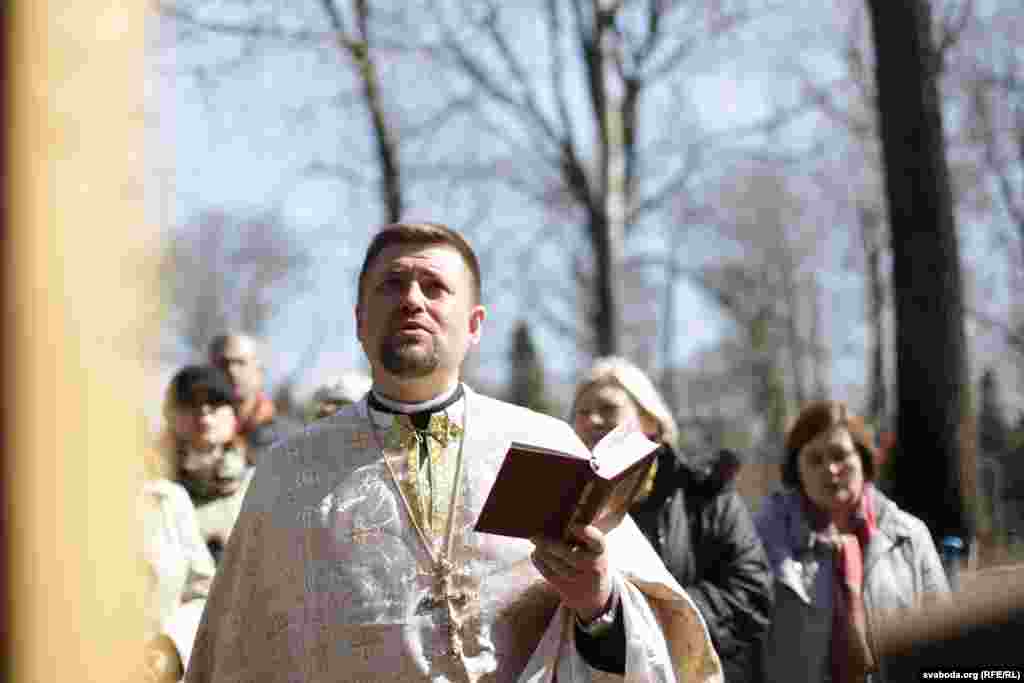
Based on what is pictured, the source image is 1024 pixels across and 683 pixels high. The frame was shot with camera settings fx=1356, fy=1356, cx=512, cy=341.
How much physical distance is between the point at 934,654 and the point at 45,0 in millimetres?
2038

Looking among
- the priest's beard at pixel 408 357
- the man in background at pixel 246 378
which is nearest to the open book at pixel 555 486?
the priest's beard at pixel 408 357

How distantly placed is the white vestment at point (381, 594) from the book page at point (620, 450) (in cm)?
41

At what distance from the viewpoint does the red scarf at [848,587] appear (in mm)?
5148

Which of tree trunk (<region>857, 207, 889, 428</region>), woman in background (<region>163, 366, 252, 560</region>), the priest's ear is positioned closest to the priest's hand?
the priest's ear

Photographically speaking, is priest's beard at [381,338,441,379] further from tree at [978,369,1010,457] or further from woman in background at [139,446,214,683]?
tree at [978,369,1010,457]

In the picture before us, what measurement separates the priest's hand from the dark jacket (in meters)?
1.42

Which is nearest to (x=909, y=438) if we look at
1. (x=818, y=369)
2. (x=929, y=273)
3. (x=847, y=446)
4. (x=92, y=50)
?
(x=929, y=273)

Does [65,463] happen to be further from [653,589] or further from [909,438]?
[909,438]

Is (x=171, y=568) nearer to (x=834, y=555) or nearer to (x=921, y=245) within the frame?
(x=834, y=555)

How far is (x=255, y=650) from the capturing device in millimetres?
3504

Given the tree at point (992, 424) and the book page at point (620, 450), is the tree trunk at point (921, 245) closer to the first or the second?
the tree at point (992, 424)

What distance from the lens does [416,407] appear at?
369cm

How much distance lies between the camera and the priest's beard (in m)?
3.55

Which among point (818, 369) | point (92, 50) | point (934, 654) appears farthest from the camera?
point (818, 369)
